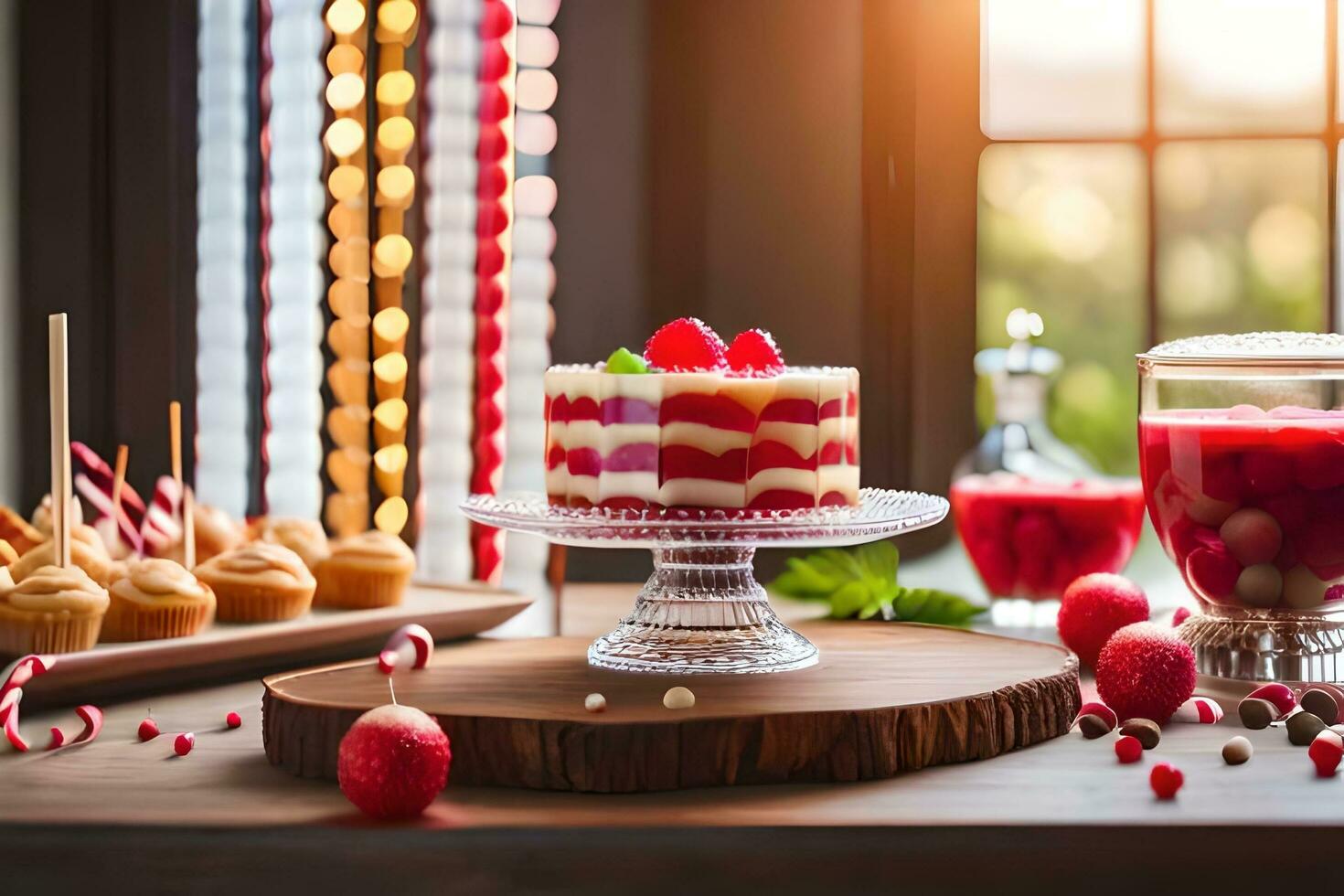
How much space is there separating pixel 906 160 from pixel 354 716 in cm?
123

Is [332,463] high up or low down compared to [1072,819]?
up

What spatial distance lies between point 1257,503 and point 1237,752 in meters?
0.26

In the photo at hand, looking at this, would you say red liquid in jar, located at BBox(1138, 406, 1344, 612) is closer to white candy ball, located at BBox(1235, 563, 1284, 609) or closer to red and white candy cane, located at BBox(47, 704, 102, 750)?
white candy ball, located at BBox(1235, 563, 1284, 609)

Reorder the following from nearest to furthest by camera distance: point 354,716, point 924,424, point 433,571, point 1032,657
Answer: point 354,716
point 1032,657
point 433,571
point 924,424

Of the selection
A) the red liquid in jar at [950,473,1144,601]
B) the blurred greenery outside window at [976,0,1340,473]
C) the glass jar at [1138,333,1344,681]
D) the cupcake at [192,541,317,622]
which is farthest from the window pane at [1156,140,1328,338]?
the cupcake at [192,541,317,622]

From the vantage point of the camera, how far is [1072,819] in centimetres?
86

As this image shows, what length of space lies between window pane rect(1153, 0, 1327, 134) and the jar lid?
2.72 ft

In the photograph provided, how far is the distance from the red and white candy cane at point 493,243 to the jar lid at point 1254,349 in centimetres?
84

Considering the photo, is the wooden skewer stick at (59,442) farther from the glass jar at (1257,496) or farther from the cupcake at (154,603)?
the glass jar at (1257,496)

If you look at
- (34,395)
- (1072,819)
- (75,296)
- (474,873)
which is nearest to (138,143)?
(75,296)

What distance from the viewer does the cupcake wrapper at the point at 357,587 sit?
1.47 meters

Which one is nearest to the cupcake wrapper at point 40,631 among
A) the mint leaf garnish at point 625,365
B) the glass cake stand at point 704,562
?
the glass cake stand at point 704,562

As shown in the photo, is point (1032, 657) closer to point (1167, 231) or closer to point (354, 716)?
→ point (354, 716)

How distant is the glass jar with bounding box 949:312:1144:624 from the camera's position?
1573 millimetres
